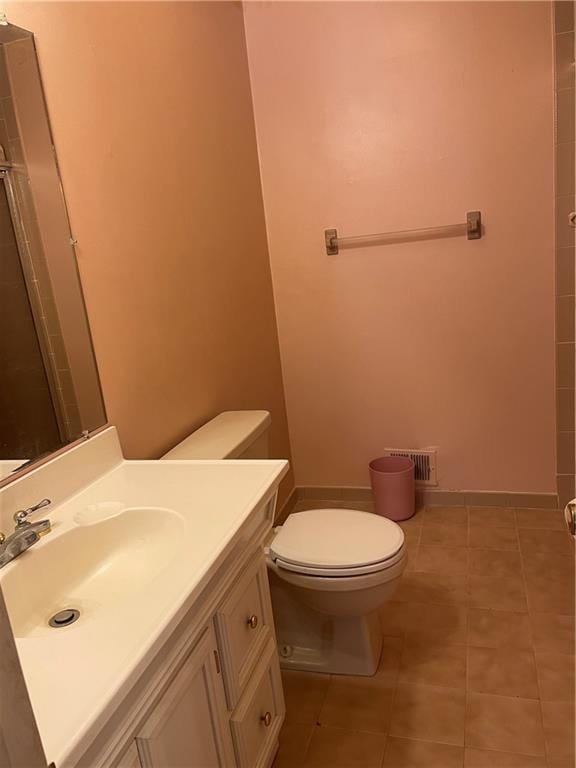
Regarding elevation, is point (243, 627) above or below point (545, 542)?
above

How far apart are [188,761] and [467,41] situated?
2591 mm

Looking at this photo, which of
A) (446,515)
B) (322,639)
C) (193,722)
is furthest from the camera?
(446,515)

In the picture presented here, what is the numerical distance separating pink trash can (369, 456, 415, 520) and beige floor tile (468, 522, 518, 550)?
0.99 ft

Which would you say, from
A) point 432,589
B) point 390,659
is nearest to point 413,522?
point 432,589

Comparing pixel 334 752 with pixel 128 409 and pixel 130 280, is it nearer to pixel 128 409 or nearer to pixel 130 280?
pixel 128 409

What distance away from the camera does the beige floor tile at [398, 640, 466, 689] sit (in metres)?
1.73

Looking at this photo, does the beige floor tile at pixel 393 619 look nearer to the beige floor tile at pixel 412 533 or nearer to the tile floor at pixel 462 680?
the tile floor at pixel 462 680

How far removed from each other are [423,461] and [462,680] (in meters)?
1.17

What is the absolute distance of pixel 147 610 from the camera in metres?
0.85

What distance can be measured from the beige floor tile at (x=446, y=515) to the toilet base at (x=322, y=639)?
902mm

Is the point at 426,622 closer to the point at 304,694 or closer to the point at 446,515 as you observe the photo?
the point at 304,694

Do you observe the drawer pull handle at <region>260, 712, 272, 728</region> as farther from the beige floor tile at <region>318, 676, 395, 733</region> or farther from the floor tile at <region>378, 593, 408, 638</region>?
the floor tile at <region>378, 593, 408, 638</region>

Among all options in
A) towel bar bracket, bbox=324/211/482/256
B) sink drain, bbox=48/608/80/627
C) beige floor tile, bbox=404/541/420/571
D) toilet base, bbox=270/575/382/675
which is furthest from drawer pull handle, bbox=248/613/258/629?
towel bar bracket, bbox=324/211/482/256

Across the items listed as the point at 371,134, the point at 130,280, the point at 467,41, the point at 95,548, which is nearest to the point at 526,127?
the point at 467,41
